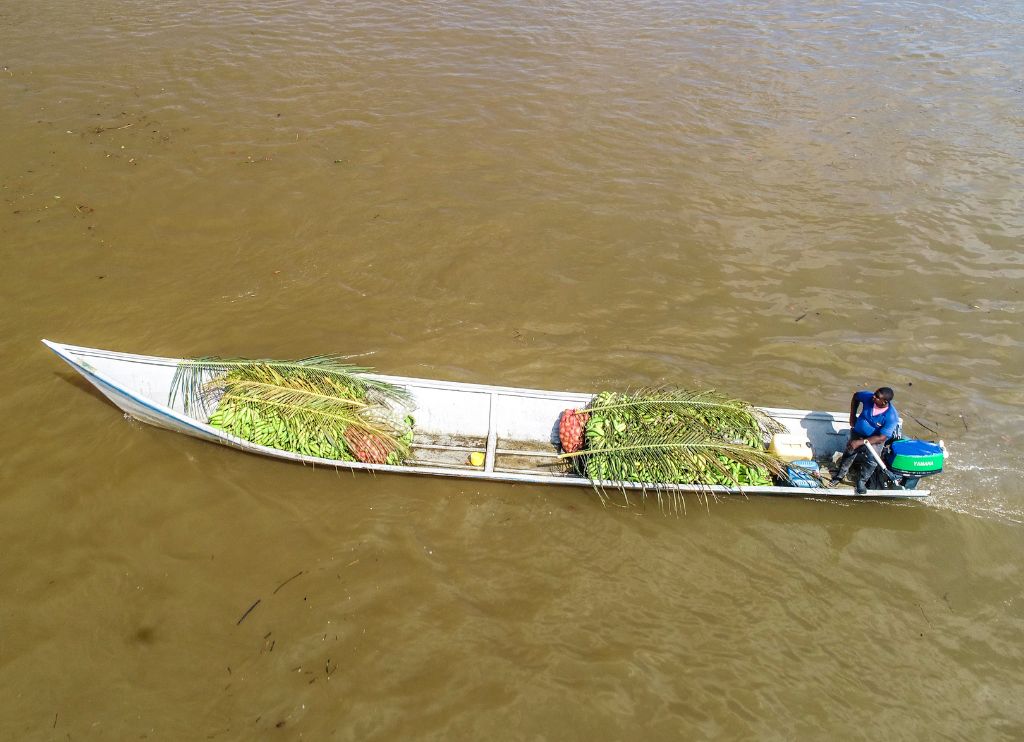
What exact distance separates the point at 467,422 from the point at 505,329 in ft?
6.80

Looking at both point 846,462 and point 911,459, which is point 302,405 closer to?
point 846,462

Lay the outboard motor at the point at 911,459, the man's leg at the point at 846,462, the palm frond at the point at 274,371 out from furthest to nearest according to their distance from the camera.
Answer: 1. the palm frond at the point at 274,371
2. the man's leg at the point at 846,462
3. the outboard motor at the point at 911,459

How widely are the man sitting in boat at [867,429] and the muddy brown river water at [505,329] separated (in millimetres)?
730

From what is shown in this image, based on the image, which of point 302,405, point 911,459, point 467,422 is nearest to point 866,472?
point 911,459

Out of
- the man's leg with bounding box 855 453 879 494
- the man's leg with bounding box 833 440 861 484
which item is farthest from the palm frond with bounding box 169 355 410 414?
the man's leg with bounding box 855 453 879 494

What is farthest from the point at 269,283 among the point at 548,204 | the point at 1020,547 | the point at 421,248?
the point at 1020,547

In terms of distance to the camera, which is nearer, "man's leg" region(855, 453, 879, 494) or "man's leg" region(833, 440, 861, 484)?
"man's leg" region(855, 453, 879, 494)

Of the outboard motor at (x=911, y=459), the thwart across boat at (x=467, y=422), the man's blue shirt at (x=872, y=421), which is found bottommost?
the thwart across boat at (x=467, y=422)

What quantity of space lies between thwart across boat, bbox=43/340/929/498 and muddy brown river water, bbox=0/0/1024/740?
1.12 ft

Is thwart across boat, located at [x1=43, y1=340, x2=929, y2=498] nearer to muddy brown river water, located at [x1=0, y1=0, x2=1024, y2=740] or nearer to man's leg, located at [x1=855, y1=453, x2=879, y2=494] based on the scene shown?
man's leg, located at [x1=855, y1=453, x2=879, y2=494]

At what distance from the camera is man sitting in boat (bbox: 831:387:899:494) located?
6.35 metres

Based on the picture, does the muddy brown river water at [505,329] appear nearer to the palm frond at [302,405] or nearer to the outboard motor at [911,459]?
the palm frond at [302,405]

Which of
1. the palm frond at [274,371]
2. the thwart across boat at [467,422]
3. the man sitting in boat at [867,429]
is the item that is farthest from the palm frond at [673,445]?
the palm frond at [274,371]

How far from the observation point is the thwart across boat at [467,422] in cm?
662
